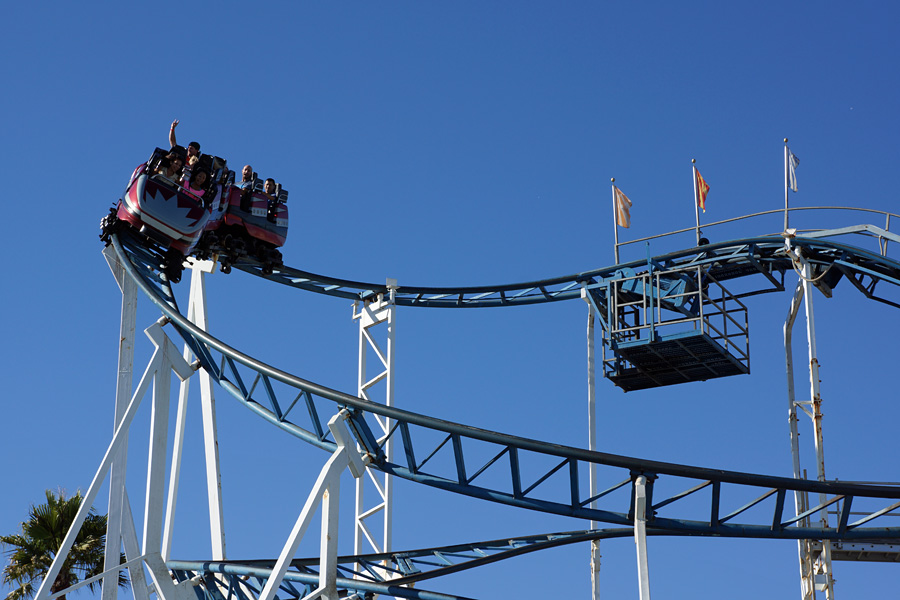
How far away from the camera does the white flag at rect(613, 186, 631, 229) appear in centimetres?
2167

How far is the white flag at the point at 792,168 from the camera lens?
1966 cm

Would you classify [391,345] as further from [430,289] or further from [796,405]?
[796,405]

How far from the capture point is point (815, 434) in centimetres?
1683

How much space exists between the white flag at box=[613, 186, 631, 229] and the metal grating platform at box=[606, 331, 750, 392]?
2.97 m

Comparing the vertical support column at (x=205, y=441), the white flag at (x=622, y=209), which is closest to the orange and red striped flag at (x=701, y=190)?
the white flag at (x=622, y=209)

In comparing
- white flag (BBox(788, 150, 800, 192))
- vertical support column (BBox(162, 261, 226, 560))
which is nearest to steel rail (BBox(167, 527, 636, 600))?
vertical support column (BBox(162, 261, 226, 560))

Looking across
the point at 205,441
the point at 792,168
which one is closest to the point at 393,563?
the point at 205,441

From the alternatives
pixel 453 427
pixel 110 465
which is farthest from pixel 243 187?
pixel 453 427

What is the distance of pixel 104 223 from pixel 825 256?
378 inches

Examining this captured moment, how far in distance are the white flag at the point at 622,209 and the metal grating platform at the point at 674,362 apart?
297cm

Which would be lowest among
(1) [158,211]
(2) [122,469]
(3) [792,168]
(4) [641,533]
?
A: (4) [641,533]

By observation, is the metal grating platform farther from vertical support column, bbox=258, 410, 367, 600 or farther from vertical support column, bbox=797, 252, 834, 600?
vertical support column, bbox=258, 410, 367, 600

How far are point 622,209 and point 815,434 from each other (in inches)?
244

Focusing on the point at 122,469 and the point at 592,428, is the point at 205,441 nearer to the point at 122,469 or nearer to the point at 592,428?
the point at 122,469
